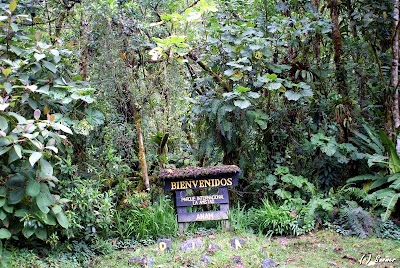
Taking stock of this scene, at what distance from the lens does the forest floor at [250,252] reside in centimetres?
368

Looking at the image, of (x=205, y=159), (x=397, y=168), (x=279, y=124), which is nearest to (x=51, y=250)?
(x=205, y=159)

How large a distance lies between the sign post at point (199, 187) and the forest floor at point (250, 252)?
19 centimetres

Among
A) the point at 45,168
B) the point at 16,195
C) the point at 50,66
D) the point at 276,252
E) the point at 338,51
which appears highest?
the point at 338,51

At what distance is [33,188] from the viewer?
122 inches

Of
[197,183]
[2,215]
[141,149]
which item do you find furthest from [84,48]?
[2,215]

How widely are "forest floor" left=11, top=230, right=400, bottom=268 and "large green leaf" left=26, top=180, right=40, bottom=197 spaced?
0.61m

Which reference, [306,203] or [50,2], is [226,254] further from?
[50,2]

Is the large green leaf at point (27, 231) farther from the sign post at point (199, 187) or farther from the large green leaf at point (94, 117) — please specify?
the sign post at point (199, 187)

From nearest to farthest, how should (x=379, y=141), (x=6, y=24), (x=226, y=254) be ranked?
1. (x=6, y=24)
2. (x=226, y=254)
3. (x=379, y=141)

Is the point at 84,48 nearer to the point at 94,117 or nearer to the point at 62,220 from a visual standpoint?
the point at 94,117

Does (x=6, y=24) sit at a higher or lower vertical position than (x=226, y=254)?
higher

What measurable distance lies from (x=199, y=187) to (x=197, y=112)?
1.06 m

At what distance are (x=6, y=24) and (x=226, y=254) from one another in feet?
9.57

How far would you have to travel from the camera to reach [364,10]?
549 cm
